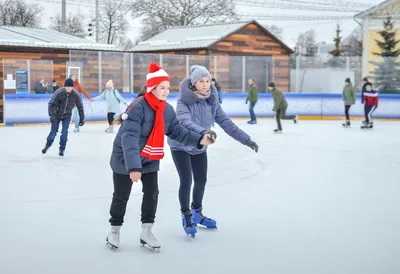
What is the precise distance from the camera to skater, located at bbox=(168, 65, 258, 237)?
17.8ft

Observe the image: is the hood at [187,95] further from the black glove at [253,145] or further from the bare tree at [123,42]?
the bare tree at [123,42]

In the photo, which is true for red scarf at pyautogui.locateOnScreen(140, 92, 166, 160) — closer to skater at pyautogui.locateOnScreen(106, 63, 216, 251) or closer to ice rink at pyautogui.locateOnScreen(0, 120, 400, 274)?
skater at pyautogui.locateOnScreen(106, 63, 216, 251)

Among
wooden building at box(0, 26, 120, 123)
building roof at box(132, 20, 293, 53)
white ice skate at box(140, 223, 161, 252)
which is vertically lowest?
white ice skate at box(140, 223, 161, 252)

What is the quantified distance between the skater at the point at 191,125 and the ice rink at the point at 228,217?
20 centimetres

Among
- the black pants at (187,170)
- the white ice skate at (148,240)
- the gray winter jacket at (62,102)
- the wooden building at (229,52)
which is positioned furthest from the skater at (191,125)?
the wooden building at (229,52)

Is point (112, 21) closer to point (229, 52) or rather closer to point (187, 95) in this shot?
point (229, 52)

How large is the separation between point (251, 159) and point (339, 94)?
1318cm

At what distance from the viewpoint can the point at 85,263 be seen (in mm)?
4516

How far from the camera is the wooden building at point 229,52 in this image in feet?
78.5

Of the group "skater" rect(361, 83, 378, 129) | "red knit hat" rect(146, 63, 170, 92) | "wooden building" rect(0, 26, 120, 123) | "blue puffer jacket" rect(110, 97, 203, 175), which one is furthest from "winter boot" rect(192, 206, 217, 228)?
"wooden building" rect(0, 26, 120, 123)

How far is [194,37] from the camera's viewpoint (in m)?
29.2

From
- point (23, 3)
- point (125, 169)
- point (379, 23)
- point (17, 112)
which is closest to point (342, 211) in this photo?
point (125, 169)

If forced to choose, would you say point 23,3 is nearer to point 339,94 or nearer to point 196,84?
point 339,94

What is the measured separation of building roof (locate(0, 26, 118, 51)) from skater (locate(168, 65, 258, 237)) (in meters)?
18.3
